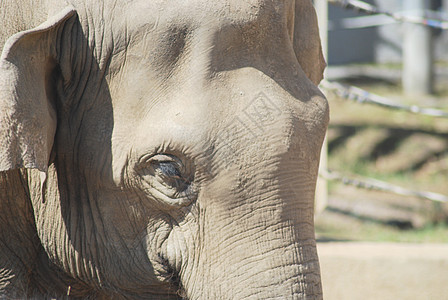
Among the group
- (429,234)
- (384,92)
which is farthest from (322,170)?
(384,92)

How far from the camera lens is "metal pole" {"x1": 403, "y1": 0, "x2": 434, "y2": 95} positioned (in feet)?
24.3

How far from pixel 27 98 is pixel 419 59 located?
589 cm

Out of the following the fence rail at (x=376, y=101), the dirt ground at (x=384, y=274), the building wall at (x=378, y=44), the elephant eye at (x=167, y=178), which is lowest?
the dirt ground at (x=384, y=274)

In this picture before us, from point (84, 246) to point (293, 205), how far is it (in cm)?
60

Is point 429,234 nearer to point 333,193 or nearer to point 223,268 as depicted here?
point 333,193

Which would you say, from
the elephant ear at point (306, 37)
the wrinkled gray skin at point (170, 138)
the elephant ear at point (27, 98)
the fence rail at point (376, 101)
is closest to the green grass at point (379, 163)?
the fence rail at point (376, 101)

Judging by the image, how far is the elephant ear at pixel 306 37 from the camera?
2.39 metres

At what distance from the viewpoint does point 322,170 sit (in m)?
5.02

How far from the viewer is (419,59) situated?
7.45 m

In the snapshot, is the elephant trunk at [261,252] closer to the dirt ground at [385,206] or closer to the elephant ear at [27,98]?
the elephant ear at [27,98]

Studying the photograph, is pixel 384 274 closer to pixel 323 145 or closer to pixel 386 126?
pixel 323 145

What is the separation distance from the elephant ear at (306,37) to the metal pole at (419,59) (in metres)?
5.12

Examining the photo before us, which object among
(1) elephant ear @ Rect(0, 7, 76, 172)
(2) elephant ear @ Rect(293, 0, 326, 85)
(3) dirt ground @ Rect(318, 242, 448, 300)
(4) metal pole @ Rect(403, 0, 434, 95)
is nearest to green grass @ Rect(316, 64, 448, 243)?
(4) metal pole @ Rect(403, 0, 434, 95)

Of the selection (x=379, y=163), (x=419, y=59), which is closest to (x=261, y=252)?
(x=379, y=163)
